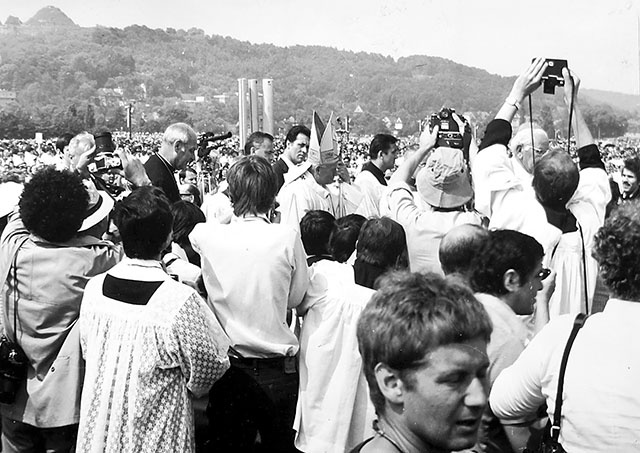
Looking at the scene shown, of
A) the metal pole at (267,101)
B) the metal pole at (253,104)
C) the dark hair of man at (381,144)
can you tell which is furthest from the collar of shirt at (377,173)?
the metal pole at (267,101)

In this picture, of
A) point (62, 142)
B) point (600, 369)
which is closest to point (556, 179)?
point (600, 369)

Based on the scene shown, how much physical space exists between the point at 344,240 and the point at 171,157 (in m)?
2.08

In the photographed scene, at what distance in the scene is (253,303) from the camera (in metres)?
3.26

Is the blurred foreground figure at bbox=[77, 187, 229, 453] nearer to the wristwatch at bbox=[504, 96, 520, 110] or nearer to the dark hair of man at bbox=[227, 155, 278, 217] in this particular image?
the dark hair of man at bbox=[227, 155, 278, 217]

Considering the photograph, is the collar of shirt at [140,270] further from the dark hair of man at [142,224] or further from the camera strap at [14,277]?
the camera strap at [14,277]

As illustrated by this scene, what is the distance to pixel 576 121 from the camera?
4.67 metres

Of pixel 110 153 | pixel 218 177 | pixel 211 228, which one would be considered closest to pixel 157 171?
pixel 110 153

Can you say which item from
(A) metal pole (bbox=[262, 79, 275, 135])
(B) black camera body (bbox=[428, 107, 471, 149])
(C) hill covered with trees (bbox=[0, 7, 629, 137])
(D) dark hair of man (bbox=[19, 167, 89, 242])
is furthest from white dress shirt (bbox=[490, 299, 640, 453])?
(C) hill covered with trees (bbox=[0, 7, 629, 137])

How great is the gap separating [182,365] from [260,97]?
11298 mm

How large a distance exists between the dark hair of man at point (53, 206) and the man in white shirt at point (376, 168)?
3.41m

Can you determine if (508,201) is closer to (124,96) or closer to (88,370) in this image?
(88,370)

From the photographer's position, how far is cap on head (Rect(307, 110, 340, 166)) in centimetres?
550

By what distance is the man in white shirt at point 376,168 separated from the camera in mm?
6453

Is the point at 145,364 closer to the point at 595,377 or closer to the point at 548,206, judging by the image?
the point at 595,377
